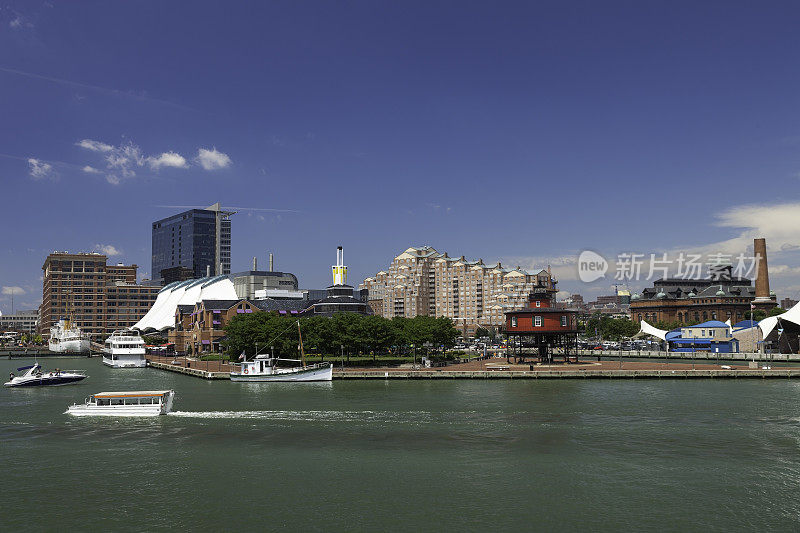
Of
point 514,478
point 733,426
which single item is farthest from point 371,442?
point 733,426

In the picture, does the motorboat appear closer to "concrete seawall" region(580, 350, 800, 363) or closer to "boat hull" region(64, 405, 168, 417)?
"boat hull" region(64, 405, 168, 417)

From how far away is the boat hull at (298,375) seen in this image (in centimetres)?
9781

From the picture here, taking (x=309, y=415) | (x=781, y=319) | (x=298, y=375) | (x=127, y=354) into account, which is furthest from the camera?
(x=781, y=319)

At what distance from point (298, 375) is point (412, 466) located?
57462 millimetres

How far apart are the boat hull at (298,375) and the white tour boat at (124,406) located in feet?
102

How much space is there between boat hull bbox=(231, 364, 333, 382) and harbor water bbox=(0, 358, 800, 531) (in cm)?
2174

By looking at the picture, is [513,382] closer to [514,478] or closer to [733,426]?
[733,426]

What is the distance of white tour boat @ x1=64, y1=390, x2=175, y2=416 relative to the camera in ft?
220

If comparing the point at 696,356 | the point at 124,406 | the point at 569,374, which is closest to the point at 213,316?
the point at 124,406

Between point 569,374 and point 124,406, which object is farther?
point 569,374

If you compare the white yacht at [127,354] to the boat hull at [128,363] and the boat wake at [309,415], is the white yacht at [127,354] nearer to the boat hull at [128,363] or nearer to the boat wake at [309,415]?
the boat hull at [128,363]

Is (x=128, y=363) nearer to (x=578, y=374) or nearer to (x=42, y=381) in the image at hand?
(x=42, y=381)

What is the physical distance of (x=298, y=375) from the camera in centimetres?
9869

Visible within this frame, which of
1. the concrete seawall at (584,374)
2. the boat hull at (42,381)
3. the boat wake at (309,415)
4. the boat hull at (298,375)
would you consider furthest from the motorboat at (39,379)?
the concrete seawall at (584,374)
